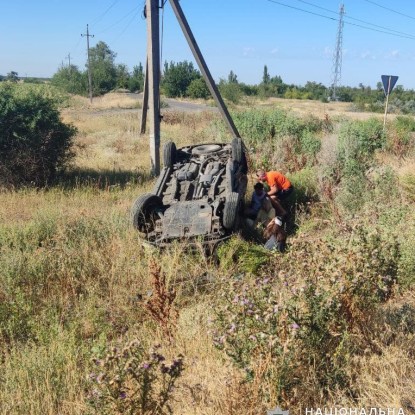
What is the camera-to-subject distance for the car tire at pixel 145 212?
6.86 m

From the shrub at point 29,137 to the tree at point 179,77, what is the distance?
41.1 metres

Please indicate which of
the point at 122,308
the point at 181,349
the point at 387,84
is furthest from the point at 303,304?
the point at 387,84

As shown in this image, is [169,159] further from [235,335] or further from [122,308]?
[235,335]

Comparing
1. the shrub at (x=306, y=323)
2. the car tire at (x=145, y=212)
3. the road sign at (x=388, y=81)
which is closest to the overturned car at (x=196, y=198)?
the car tire at (x=145, y=212)

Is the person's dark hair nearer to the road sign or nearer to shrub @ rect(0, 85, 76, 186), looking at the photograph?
shrub @ rect(0, 85, 76, 186)

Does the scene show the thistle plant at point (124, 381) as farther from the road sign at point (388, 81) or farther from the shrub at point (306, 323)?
the road sign at point (388, 81)

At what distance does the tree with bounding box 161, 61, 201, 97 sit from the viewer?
167 feet

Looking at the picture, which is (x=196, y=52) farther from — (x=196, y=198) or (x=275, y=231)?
(x=275, y=231)

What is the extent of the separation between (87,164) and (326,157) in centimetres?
713

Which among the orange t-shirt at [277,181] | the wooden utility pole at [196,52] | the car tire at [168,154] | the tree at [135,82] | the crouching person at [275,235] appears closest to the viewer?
the crouching person at [275,235]

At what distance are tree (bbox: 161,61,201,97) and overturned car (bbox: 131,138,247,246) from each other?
43587 mm

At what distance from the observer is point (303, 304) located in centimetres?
288

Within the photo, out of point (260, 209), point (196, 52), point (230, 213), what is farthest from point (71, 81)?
point (230, 213)

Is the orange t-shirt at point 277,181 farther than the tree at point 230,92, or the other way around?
the tree at point 230,92
